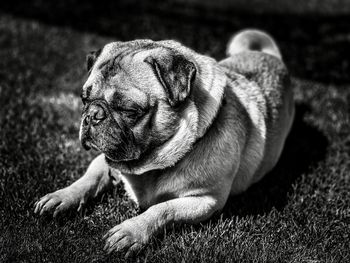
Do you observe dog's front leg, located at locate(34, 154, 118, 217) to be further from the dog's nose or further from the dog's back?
the dog's back

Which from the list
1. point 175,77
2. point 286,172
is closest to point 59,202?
point 175,77

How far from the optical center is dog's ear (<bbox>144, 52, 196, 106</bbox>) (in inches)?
120

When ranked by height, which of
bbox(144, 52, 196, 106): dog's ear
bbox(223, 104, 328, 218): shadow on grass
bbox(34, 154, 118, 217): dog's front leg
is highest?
bbox(144, 52, 196, 106): dog's ear

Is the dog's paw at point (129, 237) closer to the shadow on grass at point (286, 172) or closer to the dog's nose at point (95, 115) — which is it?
the dog's nose at point (95, 115)

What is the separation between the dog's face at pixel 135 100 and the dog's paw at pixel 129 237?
479 millimetres

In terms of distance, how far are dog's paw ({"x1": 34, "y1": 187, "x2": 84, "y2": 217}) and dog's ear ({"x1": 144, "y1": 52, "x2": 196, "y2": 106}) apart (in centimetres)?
108

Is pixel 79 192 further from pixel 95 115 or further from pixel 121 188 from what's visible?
pixel 95 115

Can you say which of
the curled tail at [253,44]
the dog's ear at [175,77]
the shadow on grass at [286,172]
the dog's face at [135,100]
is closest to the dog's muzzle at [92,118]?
the dog's face at [135,100]

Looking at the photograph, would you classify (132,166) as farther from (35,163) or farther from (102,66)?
(35,163)

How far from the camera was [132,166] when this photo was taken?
11.0 feet

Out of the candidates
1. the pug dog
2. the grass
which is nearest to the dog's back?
the pug dog

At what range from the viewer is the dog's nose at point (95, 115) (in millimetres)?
3117

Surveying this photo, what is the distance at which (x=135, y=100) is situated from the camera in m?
3.07

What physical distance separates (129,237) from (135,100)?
90cm
